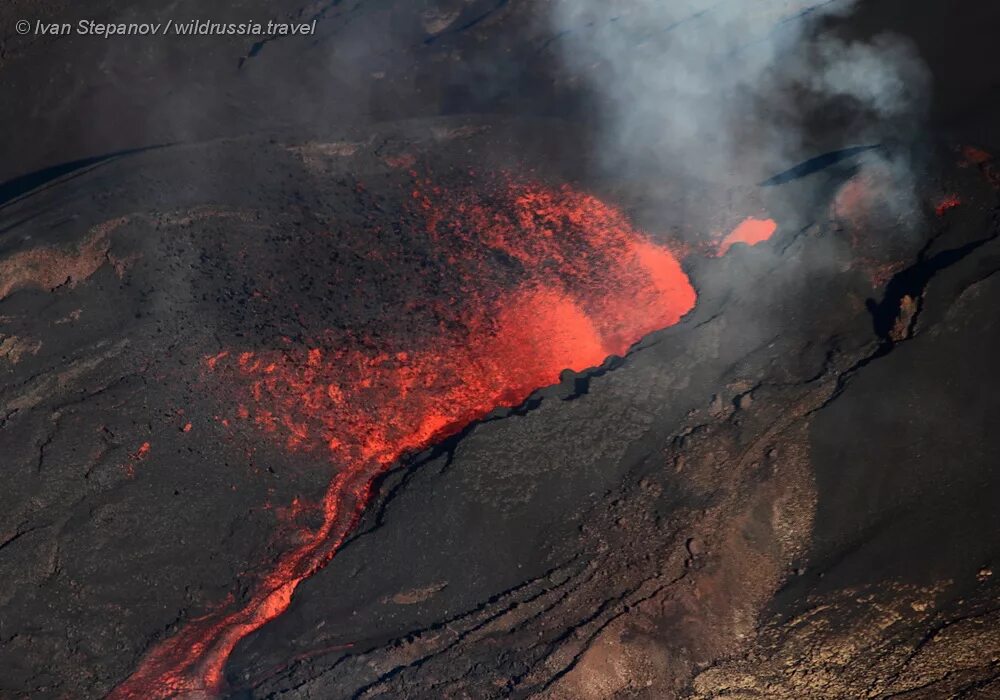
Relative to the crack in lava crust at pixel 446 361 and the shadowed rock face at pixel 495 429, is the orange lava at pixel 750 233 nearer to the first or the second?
the shadowed rock face at pixel 495 429

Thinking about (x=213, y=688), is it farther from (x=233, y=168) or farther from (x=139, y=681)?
(x=233, y=168)

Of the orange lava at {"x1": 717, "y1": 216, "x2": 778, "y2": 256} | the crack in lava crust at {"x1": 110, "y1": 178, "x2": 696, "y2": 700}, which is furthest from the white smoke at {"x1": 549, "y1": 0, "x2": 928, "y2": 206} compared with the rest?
the crack in lava crust at {"x1": 110, "y1": 178, "x2": 696, "y2": 700}

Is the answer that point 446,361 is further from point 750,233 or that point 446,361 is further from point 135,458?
point 750,233

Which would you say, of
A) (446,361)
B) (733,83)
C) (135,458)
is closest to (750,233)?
(733,83)

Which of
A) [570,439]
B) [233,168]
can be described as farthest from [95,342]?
[570,439]

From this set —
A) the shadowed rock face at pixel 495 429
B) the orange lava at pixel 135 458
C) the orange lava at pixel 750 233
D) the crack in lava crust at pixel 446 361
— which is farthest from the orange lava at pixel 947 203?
the orange lava at pixel 135 458

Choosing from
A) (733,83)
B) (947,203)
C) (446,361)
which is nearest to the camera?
(947,203)
